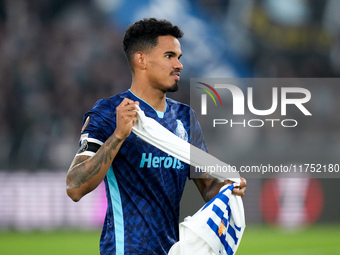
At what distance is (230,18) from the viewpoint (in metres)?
14.5

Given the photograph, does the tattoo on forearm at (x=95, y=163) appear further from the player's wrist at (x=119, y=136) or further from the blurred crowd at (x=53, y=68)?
the blurred crowd at (x=53, y=68)

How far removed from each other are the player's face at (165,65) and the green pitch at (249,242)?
5.60 metres

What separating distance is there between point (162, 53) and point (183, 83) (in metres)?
9.76

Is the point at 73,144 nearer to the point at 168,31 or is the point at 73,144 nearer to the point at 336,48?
the point at 336,48

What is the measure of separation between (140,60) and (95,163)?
0.78m

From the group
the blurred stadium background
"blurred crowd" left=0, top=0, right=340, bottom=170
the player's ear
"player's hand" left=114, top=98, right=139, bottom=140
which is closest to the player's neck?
the player's ear

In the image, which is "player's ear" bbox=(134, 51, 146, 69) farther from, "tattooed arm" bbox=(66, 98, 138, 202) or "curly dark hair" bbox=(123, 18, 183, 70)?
"tattooed arm" bbox=(66, 98, 138, 202)

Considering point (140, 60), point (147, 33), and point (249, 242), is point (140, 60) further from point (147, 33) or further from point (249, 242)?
point (249, 242)

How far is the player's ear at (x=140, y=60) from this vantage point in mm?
3674

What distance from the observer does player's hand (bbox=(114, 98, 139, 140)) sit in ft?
10.5

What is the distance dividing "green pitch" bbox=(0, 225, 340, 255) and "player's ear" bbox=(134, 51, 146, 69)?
5.54 meters

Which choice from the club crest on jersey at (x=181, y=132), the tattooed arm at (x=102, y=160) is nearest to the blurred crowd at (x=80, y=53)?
the club crest on jersey at (x=181, y=132)

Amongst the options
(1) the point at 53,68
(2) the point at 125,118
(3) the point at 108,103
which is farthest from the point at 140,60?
(1) the point at 53,68

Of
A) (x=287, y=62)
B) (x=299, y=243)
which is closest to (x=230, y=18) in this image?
(x=287, y=62)
